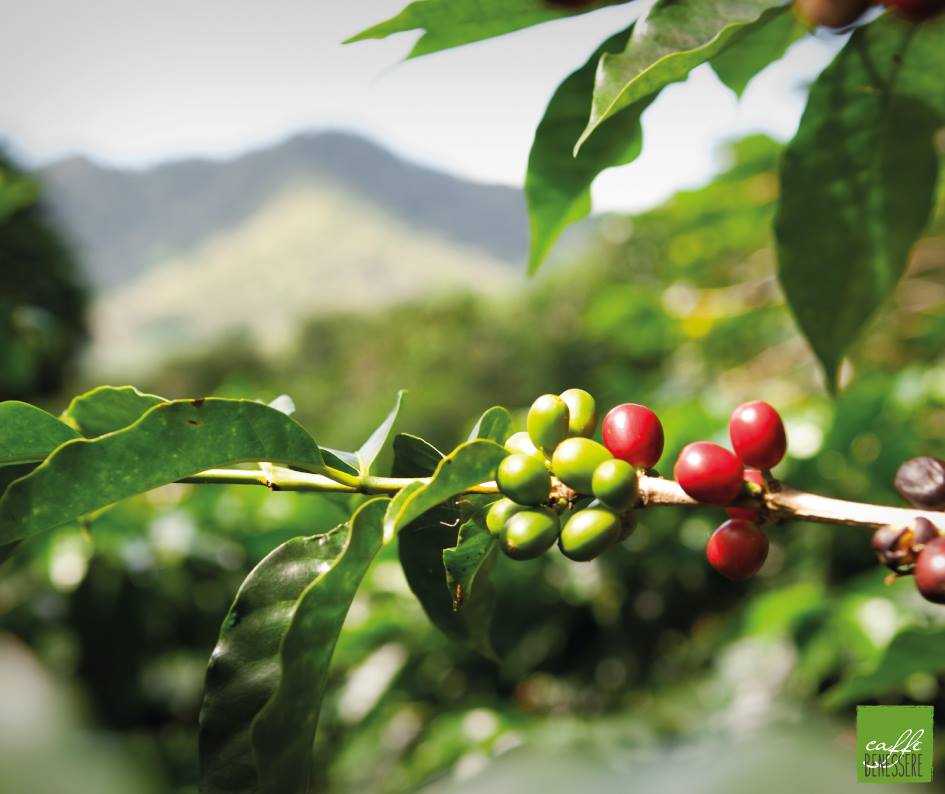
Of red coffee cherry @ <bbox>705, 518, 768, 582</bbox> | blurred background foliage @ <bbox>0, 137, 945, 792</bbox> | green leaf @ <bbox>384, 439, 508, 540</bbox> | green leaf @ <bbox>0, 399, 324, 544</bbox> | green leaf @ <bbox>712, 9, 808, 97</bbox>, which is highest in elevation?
green leaf @ <bbox>712, 9, 808, 97</bbox>

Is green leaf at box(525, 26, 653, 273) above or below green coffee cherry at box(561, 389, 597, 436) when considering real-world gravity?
above

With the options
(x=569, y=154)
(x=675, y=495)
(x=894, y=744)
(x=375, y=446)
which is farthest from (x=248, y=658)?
(x=894, y=744)

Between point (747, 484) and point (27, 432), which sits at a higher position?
point (27, 432)

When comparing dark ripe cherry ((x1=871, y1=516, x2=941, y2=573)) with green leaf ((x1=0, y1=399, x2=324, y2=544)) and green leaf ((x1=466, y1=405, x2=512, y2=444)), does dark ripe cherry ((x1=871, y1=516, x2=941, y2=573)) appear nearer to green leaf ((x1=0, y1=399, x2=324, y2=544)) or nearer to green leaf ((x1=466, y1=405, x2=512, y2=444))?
green leaf ((x1=466, y1=405, x2=512, y2=444))

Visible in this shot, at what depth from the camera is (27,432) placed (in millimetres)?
503

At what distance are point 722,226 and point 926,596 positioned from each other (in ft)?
12.6

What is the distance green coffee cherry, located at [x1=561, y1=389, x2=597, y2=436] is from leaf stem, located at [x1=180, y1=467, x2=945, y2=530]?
64 mm

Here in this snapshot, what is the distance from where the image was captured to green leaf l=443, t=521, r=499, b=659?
51 centimetres

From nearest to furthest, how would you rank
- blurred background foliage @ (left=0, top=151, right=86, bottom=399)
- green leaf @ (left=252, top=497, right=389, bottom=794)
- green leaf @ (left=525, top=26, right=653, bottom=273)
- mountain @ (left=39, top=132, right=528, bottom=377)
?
1. green leaf @ (left=252, top=497, right=389, bottom=794)
2. green leaf @ (left=525, top=26, right=653, bottom=273)
3. blurred background foliage @ (left=0, top=151, right=86, bottom=399)
4. mountain @ (left=39, top=132, right=528, bottom=377)

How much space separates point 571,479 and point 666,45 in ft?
0.94

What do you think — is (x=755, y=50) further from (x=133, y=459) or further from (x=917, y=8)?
(x=133, y=459)

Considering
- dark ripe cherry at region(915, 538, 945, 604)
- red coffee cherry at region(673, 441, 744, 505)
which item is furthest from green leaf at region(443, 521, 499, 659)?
dark ripe cherry at region(915, 538, 945, 604)

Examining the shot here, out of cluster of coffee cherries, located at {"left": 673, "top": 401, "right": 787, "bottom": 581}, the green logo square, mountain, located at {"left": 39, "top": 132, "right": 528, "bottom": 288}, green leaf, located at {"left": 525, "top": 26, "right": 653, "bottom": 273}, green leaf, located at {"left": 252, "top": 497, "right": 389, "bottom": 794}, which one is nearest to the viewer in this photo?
green leaf, located at {"left": 252, "top": 497, "right": 389, "bottom": 794}

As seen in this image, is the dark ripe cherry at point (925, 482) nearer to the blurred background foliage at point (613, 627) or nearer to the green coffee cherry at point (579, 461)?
the green coffee cherry at point (579, 461)
